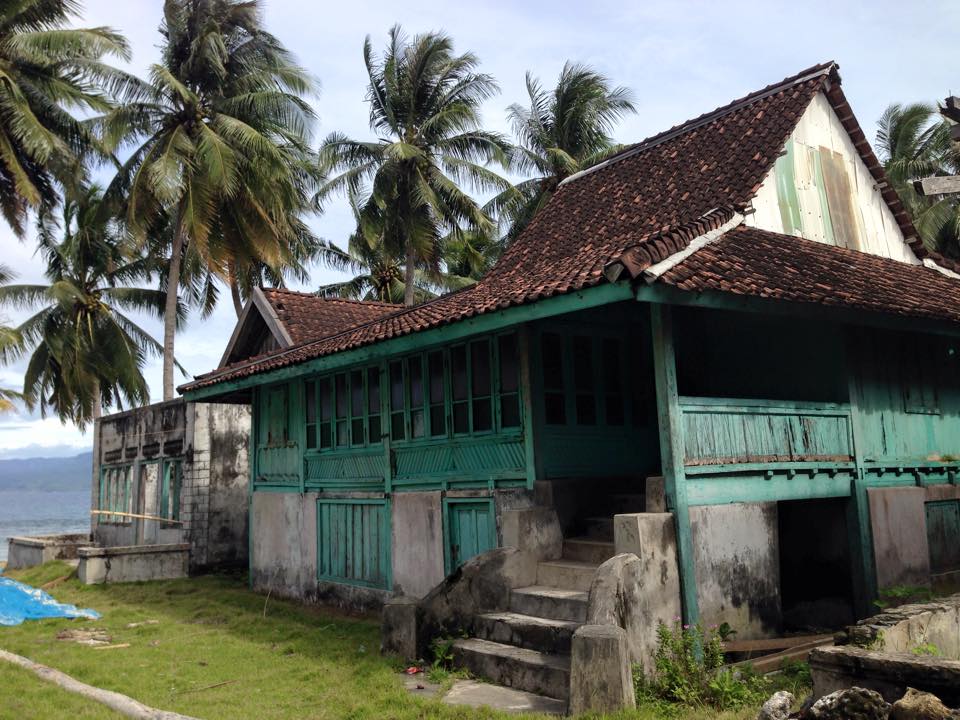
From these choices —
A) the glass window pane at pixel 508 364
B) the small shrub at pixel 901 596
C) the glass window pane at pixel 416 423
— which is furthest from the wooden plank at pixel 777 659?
the glass window pane at pixel 416 423

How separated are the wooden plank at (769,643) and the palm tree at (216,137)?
55.7 ft

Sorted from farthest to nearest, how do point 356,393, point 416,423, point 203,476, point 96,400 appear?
point 96,400 → point 203,476 → point 356,393 → point 416,423

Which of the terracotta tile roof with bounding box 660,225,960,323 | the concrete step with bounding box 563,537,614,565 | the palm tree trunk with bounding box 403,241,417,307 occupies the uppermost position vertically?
the palm tree trunk with bounding box 403,241,417,307

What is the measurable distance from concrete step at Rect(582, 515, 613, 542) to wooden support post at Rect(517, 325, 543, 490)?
72 centimetres

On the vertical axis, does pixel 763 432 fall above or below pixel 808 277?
below

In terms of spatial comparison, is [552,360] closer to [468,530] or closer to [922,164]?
[468,530]

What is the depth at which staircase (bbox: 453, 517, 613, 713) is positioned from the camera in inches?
298

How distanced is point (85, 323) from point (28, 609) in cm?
1869

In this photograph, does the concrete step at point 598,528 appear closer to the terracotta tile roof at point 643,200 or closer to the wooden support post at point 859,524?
the terracotta tile roof at point 643,200

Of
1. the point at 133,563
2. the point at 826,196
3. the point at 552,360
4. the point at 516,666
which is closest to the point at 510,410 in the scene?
the point at 552,360

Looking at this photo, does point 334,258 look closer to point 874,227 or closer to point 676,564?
point 874,227

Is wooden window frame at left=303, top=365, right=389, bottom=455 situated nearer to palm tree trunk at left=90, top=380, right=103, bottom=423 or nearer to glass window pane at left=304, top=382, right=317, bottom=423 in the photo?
glass window pane at left=304, top=382, right=317, bottom=423

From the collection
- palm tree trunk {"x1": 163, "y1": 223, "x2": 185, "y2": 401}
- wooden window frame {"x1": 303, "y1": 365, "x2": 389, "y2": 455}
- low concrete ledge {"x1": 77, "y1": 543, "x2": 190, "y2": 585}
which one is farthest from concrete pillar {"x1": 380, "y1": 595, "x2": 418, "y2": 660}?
palm tree trunk {"x1": 163, "y1": 223, "x2": 185, "y2": 401}

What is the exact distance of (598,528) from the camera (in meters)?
9.52
